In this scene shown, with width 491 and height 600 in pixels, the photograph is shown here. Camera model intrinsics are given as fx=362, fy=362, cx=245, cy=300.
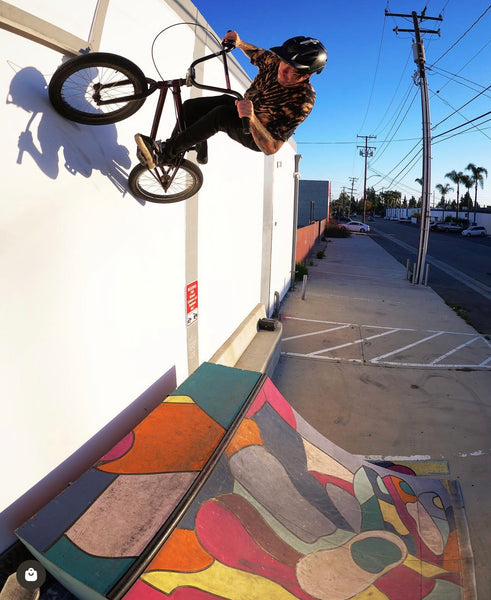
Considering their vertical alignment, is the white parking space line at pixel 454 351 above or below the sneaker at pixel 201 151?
below

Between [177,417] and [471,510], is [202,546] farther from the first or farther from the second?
[471,510]

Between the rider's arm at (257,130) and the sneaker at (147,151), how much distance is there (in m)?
0.82

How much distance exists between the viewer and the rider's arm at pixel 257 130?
232cm

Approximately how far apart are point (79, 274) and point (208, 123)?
156 cm

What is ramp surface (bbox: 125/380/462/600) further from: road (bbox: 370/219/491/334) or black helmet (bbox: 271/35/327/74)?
road (bbox: 370/219/491/334)

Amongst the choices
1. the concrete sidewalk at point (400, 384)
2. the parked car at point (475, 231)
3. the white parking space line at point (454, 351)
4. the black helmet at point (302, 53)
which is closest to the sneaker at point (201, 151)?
the black helmet at point (302, 53)

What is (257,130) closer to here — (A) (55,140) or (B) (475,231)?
(A) (55,140)

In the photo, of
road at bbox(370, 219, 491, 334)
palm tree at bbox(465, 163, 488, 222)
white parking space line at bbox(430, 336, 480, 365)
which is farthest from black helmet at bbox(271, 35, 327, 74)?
palm tree at bbox(465, 163, 488, 222)

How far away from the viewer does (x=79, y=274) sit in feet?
9.61

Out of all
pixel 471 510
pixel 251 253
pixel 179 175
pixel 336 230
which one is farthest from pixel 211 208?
pixel 336 230

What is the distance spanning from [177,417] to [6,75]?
9.52 feet

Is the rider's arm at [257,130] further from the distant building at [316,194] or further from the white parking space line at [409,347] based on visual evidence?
the distant building at [316,194]

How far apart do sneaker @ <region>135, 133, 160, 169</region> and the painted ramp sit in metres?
2.29

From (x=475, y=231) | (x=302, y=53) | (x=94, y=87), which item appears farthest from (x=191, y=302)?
(x=475, y=231)
